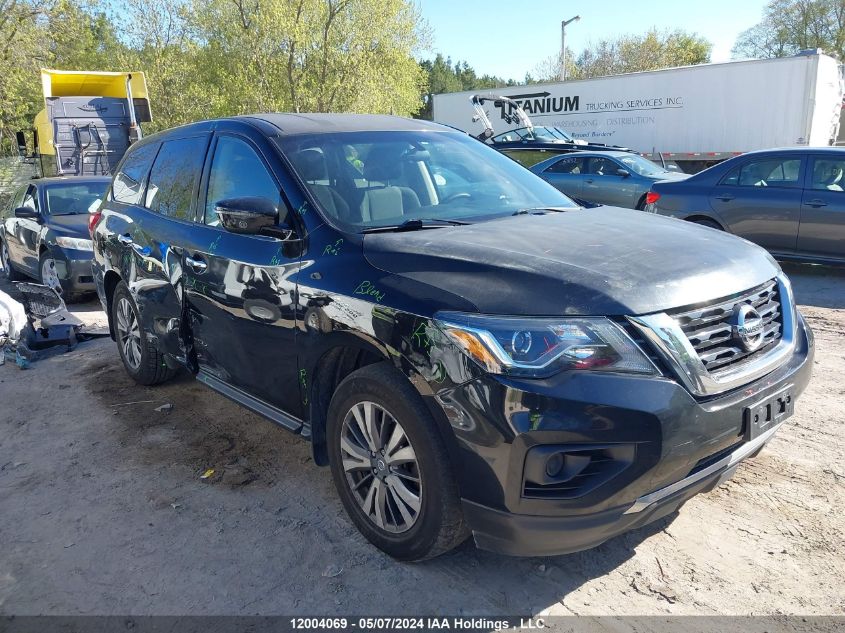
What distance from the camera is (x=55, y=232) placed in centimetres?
855

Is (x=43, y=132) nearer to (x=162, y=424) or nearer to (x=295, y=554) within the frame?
(x=162, y=424)

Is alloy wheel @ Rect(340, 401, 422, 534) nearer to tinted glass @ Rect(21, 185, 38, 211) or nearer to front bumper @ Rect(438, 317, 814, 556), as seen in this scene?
front bumper @ Rect(438, 317, 814, 556)

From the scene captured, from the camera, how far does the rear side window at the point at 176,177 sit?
4199 millimetres

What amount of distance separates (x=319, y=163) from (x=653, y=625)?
8.38ft

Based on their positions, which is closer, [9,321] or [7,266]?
[9,321]

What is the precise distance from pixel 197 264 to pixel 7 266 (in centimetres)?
884

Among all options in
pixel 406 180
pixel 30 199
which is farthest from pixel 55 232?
pixel 406 180

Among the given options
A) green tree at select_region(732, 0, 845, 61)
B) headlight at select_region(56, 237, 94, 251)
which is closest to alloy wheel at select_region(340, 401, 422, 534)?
headlight at select_region(56, 237, 94, 251)

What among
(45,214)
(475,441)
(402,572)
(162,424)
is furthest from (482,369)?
(45,214)

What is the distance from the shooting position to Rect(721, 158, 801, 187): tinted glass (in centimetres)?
816

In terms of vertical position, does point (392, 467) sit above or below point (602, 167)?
below

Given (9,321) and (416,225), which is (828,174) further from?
(9,321)

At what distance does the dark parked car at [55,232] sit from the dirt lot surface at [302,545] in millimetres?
4347

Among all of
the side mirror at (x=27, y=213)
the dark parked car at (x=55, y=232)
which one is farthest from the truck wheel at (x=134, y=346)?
the side mirror at (x=27, y=213)
